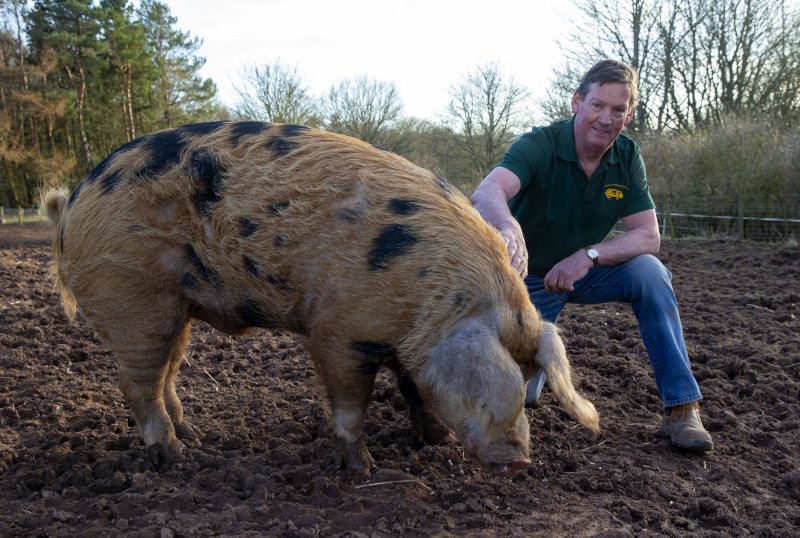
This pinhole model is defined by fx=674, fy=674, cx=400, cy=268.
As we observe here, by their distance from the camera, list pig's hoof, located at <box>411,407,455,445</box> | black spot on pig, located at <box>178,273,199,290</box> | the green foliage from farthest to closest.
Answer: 1. the green foliage
2. pig's hoof, located at <box>411,407,455,445</box>
3. black spot on pig, located at <box>178,273,199,290</box>

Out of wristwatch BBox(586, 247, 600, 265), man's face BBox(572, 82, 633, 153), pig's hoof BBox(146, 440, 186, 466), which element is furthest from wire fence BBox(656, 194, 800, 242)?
pig's hoof BBox(146, 440, 186, 466)

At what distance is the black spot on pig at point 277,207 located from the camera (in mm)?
3367

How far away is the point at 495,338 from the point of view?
3016mm

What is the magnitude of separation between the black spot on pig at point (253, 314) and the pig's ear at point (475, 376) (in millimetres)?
1000

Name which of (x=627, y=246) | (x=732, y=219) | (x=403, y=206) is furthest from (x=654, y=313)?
(x=732, y=219)

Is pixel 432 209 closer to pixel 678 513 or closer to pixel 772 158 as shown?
pixel 678 513

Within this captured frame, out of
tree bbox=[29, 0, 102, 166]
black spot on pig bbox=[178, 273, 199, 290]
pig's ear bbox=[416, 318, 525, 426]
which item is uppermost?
tree bbox=[29, 0, 102, 166]

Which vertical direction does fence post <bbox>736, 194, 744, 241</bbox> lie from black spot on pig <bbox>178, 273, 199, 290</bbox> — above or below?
below

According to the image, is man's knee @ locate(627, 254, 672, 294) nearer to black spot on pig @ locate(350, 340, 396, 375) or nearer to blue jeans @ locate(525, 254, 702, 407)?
blue jeans @ locate(525, 254, 702, 407)

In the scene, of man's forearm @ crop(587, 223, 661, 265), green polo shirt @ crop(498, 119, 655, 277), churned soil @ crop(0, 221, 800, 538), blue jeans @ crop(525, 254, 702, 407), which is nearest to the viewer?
churned soil @ crop(0, 221, 800, 538)

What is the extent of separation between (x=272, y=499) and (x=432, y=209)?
62.4 inches

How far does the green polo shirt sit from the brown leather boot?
4.18ft

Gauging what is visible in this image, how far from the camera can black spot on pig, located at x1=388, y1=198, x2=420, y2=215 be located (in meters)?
3.26

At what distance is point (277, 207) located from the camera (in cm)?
338
